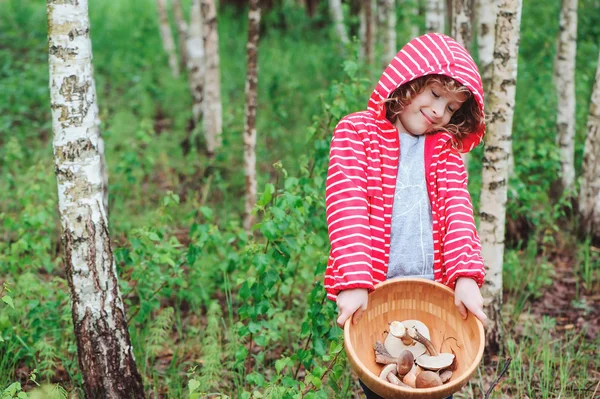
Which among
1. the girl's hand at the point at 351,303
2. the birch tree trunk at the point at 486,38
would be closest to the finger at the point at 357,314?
the girl's hand at the point at 351,303

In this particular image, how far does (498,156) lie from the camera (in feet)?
11.2

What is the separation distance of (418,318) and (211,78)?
14.5 ft

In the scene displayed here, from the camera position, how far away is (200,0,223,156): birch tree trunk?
5.95 metres

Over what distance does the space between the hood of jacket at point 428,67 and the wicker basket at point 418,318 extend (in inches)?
27.2

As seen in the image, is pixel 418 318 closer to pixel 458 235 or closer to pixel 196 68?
pixel 458 235

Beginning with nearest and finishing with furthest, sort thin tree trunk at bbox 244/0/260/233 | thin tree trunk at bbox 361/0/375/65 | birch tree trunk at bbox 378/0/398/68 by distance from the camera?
1. thin tree trunk at bbox 244/0/260/233
2. birch tree trunk at bbox 378/0/398/68
3. thin tree trunk at bbox 361/0/375/65

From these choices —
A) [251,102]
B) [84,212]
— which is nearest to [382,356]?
[84,212]

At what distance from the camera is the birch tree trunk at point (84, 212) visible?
2705 mm

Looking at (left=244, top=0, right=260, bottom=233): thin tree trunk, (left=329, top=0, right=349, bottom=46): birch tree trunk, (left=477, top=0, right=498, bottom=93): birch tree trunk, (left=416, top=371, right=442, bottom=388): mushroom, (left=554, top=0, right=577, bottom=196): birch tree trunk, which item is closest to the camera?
(left=416, top=371, right=442, bottom=388): mushroom

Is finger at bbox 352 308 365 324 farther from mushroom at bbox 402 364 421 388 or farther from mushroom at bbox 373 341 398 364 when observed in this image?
mushroom at bbox 402 364 421 388

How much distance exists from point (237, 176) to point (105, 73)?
4605mm

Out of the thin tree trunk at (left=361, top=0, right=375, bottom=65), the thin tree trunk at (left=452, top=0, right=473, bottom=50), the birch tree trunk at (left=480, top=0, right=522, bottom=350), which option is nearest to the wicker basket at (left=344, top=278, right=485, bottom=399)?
the birch tree trunk at (left=480, top=0, right=522, bottom=350)

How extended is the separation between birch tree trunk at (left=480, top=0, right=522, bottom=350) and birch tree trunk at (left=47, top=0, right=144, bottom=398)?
2109mm

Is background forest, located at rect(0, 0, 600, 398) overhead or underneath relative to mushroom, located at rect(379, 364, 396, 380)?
underneath
